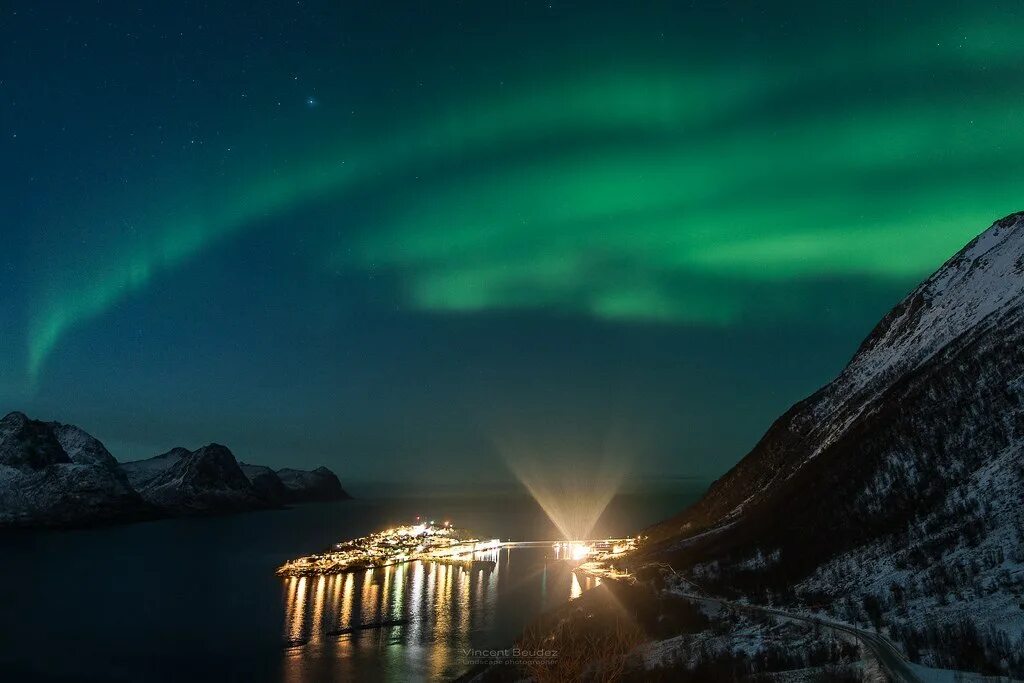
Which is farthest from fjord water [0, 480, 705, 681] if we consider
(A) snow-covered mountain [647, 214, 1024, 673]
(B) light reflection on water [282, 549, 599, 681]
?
(A) snow-covered mountain [647, 214, 1024, 673]

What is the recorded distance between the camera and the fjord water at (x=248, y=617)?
82125 millimetres

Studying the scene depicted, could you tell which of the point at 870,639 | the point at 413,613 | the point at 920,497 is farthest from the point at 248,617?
the point at 920,497

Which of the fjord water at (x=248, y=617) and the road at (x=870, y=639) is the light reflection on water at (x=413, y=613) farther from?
the road at (x=870, y=639)

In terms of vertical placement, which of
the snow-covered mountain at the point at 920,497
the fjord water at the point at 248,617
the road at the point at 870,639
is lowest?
the fjord water at the point at 248,617

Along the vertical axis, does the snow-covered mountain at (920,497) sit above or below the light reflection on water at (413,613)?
above

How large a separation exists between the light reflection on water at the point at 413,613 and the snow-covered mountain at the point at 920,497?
29614 mm

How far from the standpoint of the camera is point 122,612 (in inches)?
4599

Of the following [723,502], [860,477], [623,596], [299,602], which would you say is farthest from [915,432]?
[299,602]

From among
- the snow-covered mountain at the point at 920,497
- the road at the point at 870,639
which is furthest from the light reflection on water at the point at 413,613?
the road at the point at 870,639

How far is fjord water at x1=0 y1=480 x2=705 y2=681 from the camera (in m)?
82.1

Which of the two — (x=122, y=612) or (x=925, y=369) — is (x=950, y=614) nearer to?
(x=925, y=369)

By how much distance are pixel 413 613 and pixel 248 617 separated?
91.7ft

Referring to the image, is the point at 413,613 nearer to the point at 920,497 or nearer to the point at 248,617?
the point at 248,617

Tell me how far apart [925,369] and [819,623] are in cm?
5627
